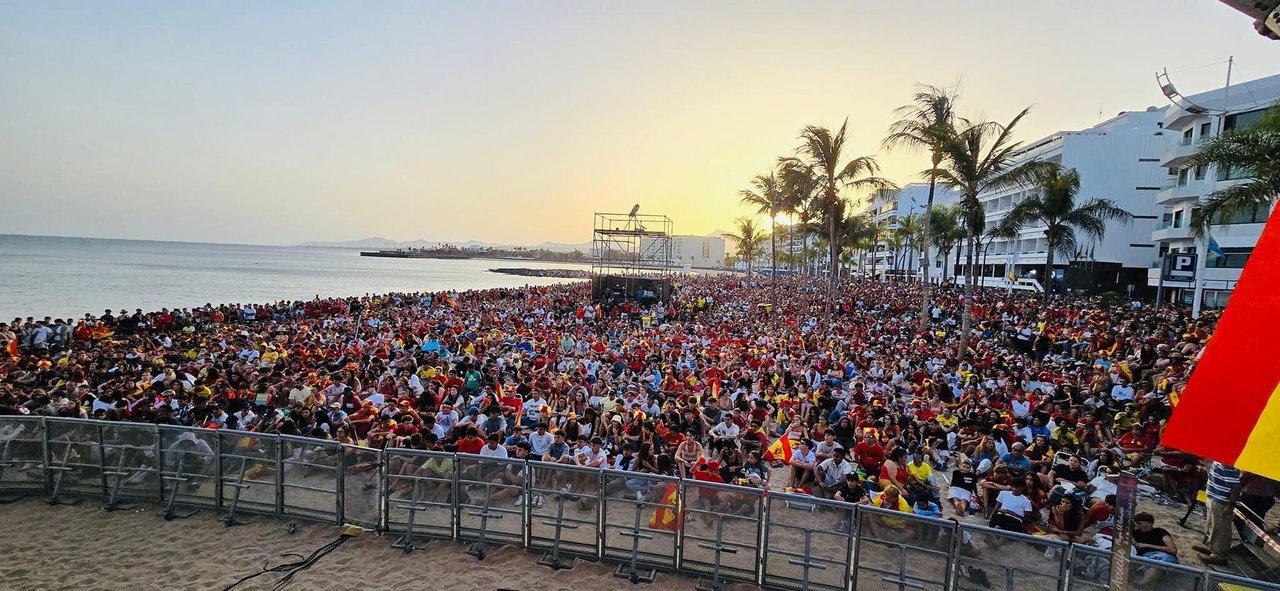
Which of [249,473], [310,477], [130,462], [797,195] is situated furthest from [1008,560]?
[797,195]

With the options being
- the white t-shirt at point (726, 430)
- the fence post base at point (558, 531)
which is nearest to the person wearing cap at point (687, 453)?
the white t-shirt at point (726, 430)

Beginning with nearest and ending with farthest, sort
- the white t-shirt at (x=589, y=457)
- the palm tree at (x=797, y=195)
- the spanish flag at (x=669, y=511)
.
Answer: the spanish flag at (x=669, y=511), the white t-shirt at (x=589, y=457), the palm tree at (x=797, y=195)

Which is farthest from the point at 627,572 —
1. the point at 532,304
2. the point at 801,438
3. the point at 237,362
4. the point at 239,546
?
the point at 532,304

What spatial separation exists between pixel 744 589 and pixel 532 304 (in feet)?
97.2

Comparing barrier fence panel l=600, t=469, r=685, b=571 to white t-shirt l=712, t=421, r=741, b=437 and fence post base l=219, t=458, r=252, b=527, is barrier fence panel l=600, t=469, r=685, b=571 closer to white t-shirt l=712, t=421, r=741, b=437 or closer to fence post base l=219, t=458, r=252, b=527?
white t-shirt l=712, t=421, r=741, b=437

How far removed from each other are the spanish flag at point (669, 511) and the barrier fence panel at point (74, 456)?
7004mm

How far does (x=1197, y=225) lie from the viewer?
13.7 metres

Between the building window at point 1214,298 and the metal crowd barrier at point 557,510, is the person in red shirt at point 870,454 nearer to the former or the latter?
the metal crowd barrier at point 557,510

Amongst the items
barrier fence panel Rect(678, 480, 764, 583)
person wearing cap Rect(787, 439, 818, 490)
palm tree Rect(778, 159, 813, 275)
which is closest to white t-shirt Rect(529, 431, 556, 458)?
barrier fence panel Rect(678, 480, 764, 583)

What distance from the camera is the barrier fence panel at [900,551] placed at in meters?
5.42

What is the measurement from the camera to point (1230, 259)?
28.6 metres

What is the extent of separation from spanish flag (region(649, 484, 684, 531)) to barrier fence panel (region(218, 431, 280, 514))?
15.0 feet

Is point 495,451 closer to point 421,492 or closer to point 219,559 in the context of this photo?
point 421,492

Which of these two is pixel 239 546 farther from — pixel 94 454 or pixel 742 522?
pixel 742 522
